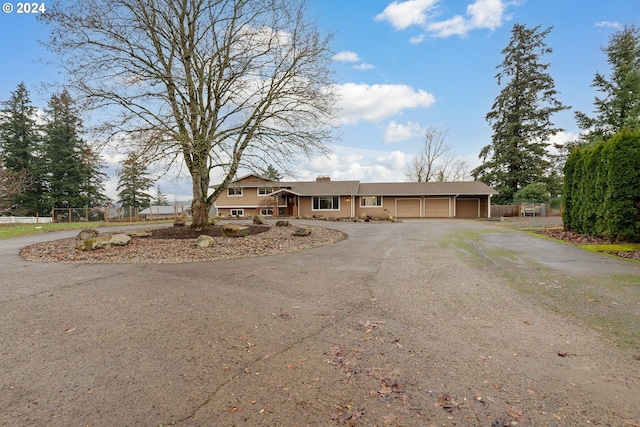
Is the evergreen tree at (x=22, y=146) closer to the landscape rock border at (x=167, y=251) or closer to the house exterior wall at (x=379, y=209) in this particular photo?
the landscape rock border at (x=167, y=251)

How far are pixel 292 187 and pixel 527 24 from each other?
108ft

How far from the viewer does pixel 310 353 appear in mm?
2902

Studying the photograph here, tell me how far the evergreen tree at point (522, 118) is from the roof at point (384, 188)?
→ 4303 mm

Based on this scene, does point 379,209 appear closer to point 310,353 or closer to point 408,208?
point 408,208

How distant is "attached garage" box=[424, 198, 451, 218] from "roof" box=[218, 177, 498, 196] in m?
0.92

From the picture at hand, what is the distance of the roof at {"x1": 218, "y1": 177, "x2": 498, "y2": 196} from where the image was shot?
97.6 feet

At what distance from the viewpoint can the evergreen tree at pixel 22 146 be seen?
31875mm

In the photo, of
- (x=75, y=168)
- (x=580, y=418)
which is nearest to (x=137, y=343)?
(x=580, y=418)

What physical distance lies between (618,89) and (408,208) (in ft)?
66.1

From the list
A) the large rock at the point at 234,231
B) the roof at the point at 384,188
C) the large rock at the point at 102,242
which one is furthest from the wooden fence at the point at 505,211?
the large rock at the point at 102,242

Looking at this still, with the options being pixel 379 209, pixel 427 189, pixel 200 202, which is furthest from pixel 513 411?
pixel 427 189

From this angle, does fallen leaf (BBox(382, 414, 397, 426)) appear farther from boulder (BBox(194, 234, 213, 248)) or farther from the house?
the house

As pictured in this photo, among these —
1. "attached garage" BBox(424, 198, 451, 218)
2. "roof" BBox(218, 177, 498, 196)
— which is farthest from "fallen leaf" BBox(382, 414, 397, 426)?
"attached garage" BBox(424, 198, 451, 218)

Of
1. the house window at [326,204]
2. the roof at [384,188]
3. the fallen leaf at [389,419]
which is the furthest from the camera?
the house window at [326,204]
